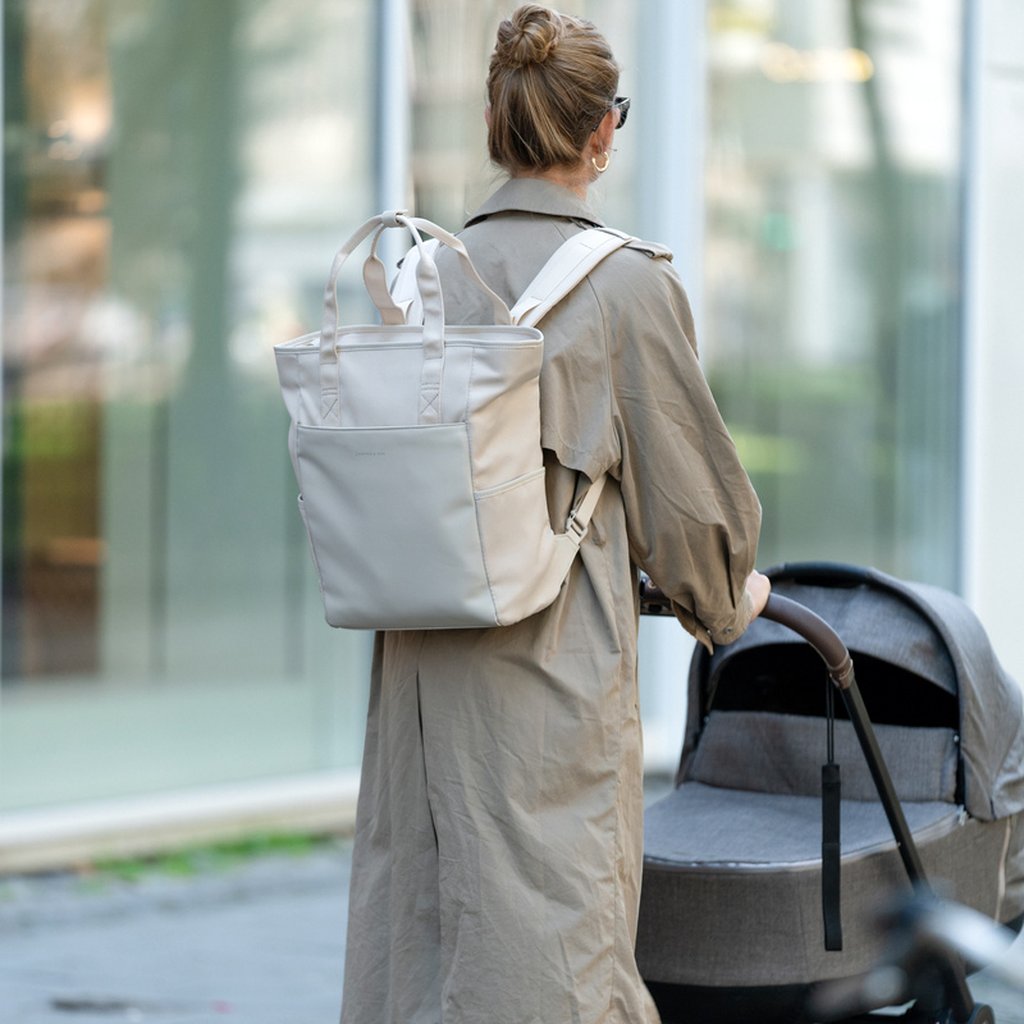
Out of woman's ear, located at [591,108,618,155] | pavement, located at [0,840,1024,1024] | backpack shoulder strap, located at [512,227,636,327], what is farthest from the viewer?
pavement, located at [0,840,1024,1024]

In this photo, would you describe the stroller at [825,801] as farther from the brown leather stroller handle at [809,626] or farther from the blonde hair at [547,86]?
the blonde hair at [547,86]

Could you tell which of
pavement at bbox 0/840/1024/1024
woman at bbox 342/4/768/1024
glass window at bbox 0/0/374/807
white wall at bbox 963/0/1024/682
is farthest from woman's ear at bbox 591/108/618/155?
white wall at bbox 963/0/1024/682

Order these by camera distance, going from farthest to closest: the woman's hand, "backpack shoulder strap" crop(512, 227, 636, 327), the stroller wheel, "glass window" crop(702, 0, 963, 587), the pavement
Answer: "glass window" crop(702, 0, 963, 587) → the pavement → the stroller wheel → the woman's hand → "backpack shoulder strap" crop(512, 227, 636, 327)

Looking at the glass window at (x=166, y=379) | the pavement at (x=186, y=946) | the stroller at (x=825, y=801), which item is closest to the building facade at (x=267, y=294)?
the glass window at (x=166, y=379)

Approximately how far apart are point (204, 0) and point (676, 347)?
4.09 metres

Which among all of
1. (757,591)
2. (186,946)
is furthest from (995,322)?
(757,591)

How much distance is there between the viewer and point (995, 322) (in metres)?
8.20

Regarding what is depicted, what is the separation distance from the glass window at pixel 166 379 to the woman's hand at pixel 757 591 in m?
3.59

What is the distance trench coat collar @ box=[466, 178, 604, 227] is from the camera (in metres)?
2.62

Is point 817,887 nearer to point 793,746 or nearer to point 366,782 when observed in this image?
point 793,746

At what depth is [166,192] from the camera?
6.05m

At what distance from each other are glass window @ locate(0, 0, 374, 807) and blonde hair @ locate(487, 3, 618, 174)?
11.4ft

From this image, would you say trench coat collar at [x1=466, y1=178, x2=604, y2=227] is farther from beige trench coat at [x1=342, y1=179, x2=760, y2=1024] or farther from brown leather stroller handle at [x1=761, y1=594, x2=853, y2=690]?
brown leather stroller handle at [x1=761, y1=594, x2=853, y2=690]

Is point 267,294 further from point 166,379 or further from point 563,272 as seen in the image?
point 563,272
